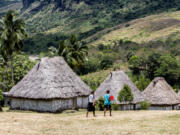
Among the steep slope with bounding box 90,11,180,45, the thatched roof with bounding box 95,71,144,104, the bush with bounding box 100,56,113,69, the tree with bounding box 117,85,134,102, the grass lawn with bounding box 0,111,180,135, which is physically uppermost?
the steep slope with bounding box 90,11,180,45

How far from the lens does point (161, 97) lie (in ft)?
145

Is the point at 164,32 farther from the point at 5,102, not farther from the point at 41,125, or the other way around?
the point at 41,125

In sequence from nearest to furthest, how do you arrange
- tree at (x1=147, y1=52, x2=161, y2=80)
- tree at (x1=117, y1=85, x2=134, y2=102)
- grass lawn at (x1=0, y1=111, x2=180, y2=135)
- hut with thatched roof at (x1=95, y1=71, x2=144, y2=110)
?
grass lawn at (x1=0, y1=111, x2=180, y2=135)
tree at (x1=117, y1=85, x2=134, y2=102)
hut with thatched roof at (x1=95, y1=71, x2=144, y2=110)
tree at (x1=147, y1=52, x2=161, y2=80)

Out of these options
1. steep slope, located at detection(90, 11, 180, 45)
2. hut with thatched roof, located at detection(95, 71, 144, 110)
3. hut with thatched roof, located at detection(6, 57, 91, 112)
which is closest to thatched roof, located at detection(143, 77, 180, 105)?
hut with thatched roof, located at detection(95, 71, 144, 110)

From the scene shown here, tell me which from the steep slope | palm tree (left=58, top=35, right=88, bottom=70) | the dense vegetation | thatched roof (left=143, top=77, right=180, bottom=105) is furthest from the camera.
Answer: the steep slope

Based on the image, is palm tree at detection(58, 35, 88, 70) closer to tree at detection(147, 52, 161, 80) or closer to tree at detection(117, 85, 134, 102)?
tree at detection(117, 85, 134, 102)

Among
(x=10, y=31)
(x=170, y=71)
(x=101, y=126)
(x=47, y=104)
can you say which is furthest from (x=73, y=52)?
(x=101, y=126)

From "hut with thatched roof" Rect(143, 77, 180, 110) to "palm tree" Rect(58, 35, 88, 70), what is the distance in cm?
1369

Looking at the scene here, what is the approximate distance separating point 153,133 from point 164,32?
15472cm

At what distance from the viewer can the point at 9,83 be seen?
161ft

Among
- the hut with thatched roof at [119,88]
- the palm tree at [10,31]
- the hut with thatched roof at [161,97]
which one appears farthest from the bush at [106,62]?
the hut with thatched roof at [119,88]

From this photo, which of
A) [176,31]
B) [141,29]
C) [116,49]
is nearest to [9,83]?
[116,49]

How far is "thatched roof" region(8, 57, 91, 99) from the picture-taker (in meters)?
31.1

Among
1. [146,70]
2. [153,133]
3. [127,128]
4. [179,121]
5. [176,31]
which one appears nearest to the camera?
[153,133]
